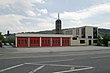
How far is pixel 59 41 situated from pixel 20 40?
15.5 meters

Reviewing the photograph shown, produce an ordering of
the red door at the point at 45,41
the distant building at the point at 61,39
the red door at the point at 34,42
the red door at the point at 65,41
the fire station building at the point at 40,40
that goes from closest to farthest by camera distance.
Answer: the fire station building at the point at 40,40 → the distant building at the point at 61,39 → the red door at the point at 34,42 → the red door at the point at 45,41 → the red door at the point at 65,41

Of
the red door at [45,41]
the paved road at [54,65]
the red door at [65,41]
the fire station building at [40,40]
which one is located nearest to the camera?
the paved road at [54,65]

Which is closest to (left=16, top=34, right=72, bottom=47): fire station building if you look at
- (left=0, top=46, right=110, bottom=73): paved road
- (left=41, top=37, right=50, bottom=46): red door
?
(left=41, top=37, right=50, bottom=46): red door

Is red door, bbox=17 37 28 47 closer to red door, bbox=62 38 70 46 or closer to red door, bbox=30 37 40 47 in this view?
red door, bbox=30 37 40 47

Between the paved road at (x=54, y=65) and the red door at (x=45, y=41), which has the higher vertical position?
the red door at (x=45, y=41)

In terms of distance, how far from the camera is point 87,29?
92312 mm

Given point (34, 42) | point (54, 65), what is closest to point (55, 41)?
point (34, 42)

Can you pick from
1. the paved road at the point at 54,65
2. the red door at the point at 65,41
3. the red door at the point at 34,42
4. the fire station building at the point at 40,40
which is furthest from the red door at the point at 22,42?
the paved road at the point at 54,65

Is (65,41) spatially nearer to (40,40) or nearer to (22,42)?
(40,40)

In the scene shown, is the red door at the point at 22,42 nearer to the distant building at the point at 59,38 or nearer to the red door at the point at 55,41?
the distant building at the point at 59,38

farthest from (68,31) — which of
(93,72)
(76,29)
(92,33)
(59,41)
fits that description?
(93,72)

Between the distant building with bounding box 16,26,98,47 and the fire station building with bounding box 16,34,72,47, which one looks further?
the distant building with bounding box 16,26,98,47

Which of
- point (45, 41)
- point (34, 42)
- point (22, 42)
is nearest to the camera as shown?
point (22, 42)

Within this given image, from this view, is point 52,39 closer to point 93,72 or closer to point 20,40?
point 20,40
